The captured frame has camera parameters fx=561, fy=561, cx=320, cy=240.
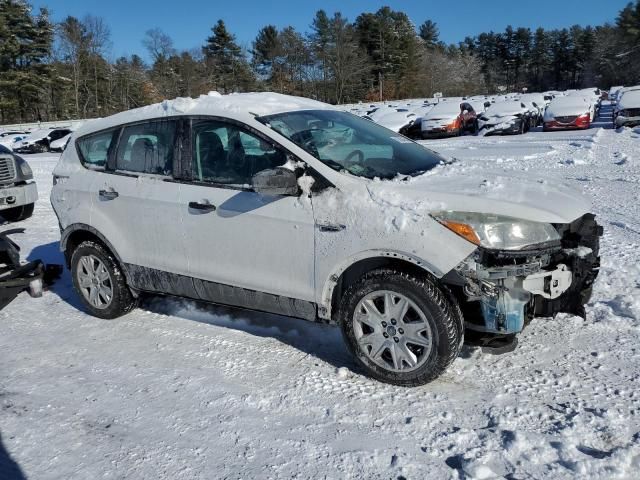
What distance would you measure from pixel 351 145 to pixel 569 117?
1883 cm

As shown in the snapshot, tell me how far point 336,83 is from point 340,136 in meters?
65.6

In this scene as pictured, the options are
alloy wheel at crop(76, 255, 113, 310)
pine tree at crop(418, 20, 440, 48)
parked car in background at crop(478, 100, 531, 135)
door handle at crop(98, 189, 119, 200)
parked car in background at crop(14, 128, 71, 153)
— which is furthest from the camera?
pine tree at crop(418, 20, 440, 48)

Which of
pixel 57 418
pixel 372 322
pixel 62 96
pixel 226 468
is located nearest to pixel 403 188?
pixel 372 322

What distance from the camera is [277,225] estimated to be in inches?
149

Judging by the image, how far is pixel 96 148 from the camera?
5.00 metres

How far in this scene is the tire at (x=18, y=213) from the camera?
376 inches

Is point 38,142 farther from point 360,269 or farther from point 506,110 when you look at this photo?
point 360,269

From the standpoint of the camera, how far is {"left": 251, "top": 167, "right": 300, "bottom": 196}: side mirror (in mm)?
3568

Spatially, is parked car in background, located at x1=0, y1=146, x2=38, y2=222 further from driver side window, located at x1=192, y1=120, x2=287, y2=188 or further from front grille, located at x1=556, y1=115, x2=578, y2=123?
front grille, located at x1=556, y1=115, x2=578, y2=123

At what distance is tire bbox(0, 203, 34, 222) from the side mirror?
24.9 ft

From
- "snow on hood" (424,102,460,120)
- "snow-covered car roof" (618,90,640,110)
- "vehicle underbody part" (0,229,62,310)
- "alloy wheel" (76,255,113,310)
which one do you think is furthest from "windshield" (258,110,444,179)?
"snow on hood" (424,102,460,120)

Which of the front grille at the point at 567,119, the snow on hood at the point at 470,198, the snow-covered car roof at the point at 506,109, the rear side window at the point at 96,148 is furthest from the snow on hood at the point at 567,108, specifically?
Answer: the rear side window at the point at 96,148

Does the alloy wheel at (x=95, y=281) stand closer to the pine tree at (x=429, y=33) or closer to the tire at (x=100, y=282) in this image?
the tire at (x=100, y=282)

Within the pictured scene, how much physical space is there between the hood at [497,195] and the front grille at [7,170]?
26.3 ft
